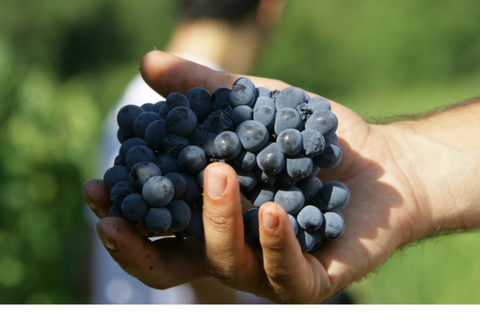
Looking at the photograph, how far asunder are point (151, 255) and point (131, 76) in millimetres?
4994

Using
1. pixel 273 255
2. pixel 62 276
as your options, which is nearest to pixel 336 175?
pixel 273 255

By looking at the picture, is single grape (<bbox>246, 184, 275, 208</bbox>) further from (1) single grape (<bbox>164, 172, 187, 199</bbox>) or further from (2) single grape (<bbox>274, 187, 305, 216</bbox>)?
(1) single grape (<bbox>164, 172, 187, 199</bbox>)

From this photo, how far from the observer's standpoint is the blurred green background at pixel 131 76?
9.66 feet

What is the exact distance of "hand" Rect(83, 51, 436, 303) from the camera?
1.26 meters

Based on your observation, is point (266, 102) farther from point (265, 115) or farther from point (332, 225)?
point (332, 225)

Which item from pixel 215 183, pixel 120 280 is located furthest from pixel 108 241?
pixel 120 280

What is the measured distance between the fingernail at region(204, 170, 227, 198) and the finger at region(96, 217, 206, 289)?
0.22m

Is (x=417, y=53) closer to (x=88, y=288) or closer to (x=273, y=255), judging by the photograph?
(x=88, y=288)

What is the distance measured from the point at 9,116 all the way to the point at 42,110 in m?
0.26

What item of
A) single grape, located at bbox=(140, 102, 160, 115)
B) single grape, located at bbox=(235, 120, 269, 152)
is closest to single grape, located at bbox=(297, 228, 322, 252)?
single grape, located at bbox=(235, 120, 269, 152)

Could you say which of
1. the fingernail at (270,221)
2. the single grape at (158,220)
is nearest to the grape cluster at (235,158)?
the single grape at (158,220)

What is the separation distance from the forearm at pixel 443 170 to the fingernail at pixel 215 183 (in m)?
0.74

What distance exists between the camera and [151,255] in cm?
136

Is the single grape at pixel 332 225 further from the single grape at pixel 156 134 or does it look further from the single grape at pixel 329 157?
the single grape at pixel 156 134
